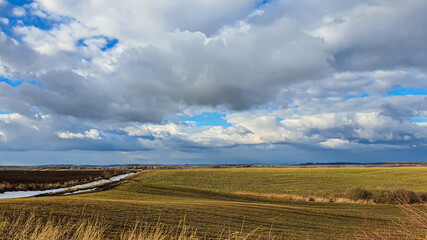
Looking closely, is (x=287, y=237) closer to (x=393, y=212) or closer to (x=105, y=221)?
(x=105, y=221)

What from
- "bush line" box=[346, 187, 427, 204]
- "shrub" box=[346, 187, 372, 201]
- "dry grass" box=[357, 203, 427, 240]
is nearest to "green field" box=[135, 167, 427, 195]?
"shrub" box=[346, 187, 372, 201]

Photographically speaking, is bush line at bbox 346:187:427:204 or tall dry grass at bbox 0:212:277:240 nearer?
tall dry grass at bbox 0:212:277:240

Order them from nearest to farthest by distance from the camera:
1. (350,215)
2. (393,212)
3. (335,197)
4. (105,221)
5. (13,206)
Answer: (105,221) < (13,206) < (350,215) < (393,212) < (335,197)

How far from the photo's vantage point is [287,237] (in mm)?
16594

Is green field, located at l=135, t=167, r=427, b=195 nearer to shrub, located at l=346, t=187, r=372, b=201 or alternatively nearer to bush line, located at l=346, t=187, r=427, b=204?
shrub, located at l=346, t=187, r=372, b=201

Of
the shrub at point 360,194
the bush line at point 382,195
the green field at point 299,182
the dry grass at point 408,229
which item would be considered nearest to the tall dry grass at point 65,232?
the dry grass at point 408,229

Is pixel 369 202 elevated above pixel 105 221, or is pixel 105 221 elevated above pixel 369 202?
pixel 105 221

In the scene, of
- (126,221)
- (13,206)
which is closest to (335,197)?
(126,221)

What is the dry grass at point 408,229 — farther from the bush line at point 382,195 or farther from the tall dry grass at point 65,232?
the bush line at point 382,195

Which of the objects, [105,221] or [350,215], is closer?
[105,221]

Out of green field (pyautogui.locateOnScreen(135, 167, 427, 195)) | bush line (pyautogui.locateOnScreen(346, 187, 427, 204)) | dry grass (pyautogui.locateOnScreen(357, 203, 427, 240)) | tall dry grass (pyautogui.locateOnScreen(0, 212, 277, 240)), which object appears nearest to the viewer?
dry grass (pyautogui.locateOnScreen(357, 203, 427, 240))

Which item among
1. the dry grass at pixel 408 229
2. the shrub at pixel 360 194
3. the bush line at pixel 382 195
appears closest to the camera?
the dry grass at pixel 408 229

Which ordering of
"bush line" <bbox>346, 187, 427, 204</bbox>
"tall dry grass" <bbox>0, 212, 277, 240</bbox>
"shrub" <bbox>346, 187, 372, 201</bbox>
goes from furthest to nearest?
1. "shrub" <bbox>346, 187, 372, 201</bbox>
2. "bush line" <bbox>346, 187, 427, 204</bbox>
3. "tall dry grass" <bbox>0, 212, 277, 240</bbox>

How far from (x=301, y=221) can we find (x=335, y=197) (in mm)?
26309
